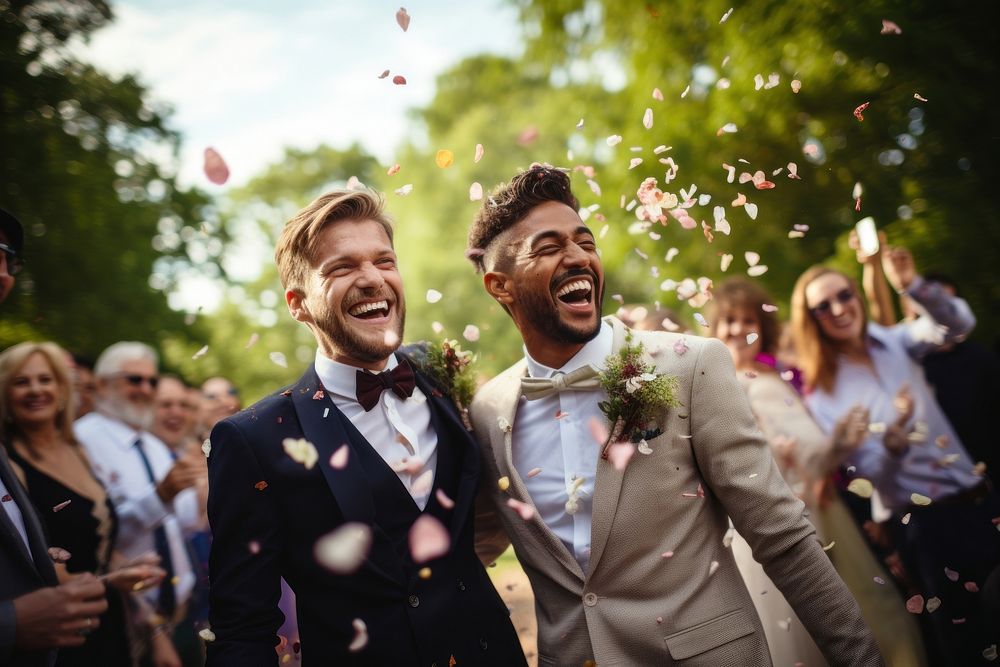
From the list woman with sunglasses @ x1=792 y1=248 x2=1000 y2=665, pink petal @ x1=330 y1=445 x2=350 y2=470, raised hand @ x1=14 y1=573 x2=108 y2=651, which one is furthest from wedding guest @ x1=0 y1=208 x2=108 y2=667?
woman with sunglasses @ x1=792 y1=248 x2=1000 y2=665

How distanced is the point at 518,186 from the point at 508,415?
3.44 feet

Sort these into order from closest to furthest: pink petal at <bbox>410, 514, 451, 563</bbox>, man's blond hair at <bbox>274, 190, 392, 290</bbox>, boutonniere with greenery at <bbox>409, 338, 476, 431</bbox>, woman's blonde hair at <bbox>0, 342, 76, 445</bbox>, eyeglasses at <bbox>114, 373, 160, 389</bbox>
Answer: pink petal at <bbox>410, 514, 451, 563</bbox> → man's blond hair at <bbox>274, 190, 392, 290</bbox> → boutonniere with greenery at <bbox>409, 338, 476, 431</bbox> → woman's blonde hair at <bbox>0, 342, 76, 445</bbox> → eyeglasses at <bbox>114, 373, 160, 389</bbox>

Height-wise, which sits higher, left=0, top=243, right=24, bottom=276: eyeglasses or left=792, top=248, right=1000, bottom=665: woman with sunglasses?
left=0, top=243, right=24, bottom=276: eyeglasses

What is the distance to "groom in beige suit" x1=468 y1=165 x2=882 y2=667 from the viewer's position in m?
2.84

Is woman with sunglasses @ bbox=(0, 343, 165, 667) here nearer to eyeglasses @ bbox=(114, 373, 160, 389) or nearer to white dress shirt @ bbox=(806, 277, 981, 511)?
eyeglasses @ bbox=(114, 373, 160, 389)

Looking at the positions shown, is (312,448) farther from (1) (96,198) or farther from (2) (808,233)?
(1) (96,198)

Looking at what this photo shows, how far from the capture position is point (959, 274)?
6.57 metres

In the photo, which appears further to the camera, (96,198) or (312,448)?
(96,198)

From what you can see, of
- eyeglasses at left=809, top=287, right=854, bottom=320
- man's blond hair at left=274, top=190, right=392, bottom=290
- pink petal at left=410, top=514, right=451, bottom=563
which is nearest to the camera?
pink petal at left=410, top=514, right=451, bottom=563

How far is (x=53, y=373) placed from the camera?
4.74m

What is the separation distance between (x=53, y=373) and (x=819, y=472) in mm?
5013

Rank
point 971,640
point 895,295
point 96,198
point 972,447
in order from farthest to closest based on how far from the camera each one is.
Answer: point 96,198, point 895,295, point 972,447, point 971,640

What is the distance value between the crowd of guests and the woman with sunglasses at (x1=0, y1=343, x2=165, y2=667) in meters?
0.01

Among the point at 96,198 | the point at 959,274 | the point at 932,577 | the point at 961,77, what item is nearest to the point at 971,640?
the point at 932,577
